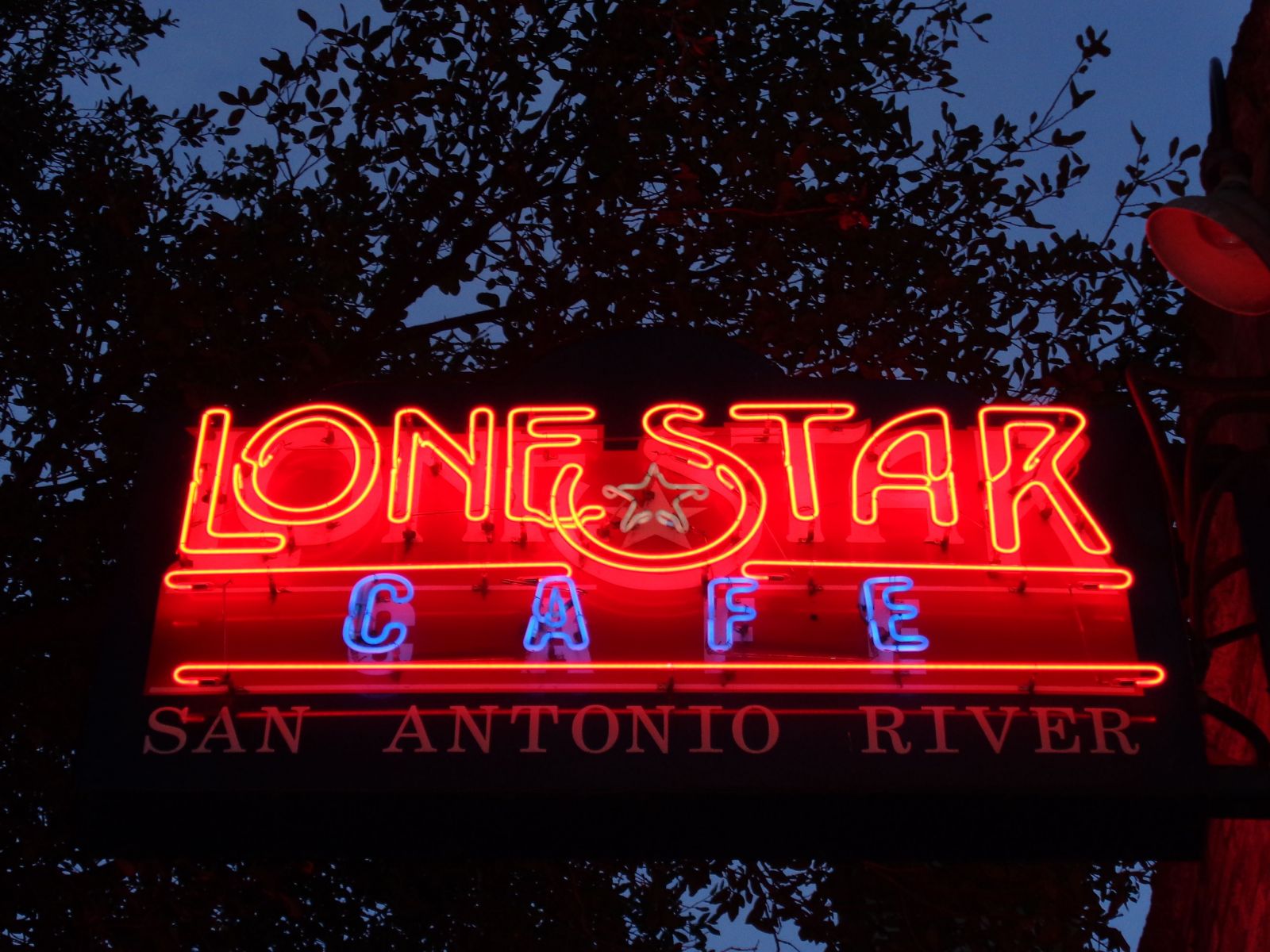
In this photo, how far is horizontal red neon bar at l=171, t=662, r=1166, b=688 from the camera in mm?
5133

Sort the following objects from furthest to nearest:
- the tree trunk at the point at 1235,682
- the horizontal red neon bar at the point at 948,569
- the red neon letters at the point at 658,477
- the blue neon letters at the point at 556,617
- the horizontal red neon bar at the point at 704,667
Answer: the tree trunk at the point at 1235,682 < the red neon letters at the point at 658,477 < the horizontal red neon bar at the point at 948,569 < the blue neon letters at the point at 556,617 < the horizontal red neon bar at the point at 704,667

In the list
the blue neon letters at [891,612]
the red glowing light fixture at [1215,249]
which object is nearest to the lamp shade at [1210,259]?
the red glowing light fixture at [1215,249]

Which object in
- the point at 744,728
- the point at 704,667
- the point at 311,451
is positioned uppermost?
the point at 311,451

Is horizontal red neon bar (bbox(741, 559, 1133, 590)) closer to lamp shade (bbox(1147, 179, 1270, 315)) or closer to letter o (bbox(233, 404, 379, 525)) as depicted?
lamp shade (bbox(1147, 179, 1270, 315))

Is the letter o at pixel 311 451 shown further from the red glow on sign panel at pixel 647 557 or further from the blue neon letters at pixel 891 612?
the blue neon letters at pixel 891 612

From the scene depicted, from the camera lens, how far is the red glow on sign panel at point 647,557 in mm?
5207

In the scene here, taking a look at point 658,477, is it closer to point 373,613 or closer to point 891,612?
point 891,612

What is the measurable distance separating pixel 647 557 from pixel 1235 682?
280cm

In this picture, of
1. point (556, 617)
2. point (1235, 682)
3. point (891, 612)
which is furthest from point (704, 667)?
point (1235, 682)

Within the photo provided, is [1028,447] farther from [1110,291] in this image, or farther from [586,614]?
[1110,291]

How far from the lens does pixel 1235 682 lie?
6.21 meters

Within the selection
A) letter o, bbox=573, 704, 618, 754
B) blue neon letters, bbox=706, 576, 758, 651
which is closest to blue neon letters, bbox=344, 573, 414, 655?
letter o, bbox=573, 704, 618, 754

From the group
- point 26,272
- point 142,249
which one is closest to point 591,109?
point 142,249

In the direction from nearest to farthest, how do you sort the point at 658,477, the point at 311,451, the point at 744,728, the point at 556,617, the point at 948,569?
the point at 744,728 → the point at 556,617 → the point at 948,569 → the point at 658,477 → the point at 311,451
